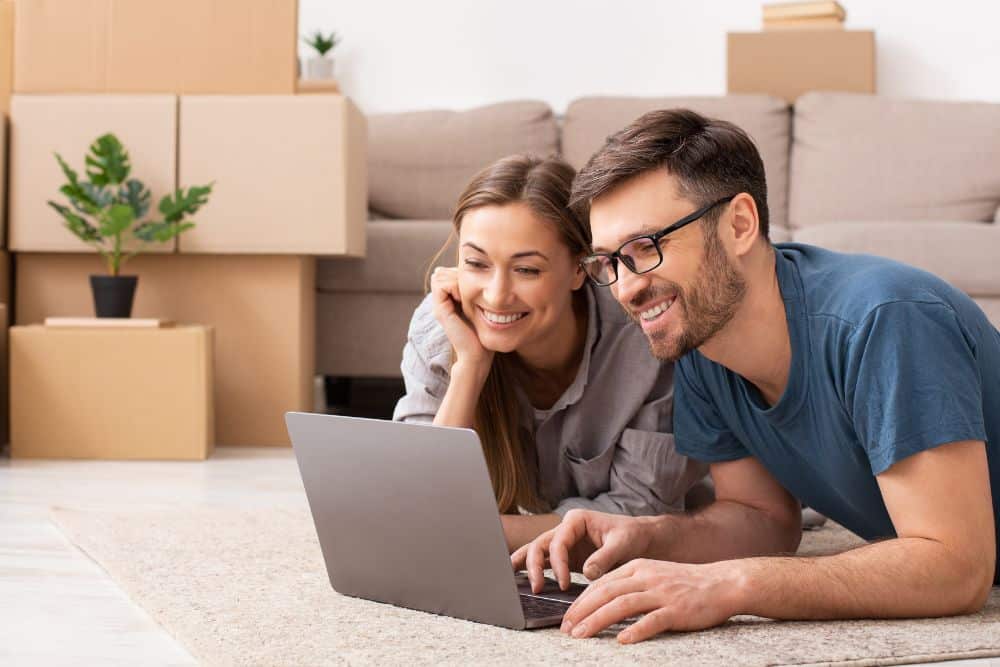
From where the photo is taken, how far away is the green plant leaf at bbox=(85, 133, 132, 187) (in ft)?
9.64

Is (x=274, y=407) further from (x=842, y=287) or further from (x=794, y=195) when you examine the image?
(x=842, y=287)

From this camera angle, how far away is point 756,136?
3.99 m

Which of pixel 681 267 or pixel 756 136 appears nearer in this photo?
pixel 681 267

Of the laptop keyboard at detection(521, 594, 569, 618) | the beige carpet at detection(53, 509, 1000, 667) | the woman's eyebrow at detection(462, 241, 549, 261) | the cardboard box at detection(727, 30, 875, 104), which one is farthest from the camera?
the cardboard box at detection(727, 30, 875, 104)

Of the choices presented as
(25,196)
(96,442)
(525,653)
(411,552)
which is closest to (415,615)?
(411,552)

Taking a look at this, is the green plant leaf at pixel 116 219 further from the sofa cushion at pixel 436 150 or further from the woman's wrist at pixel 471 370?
the woman's wrist at pixel 471 370

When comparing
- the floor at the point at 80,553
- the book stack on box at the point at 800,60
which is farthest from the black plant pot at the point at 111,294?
the book stack on box at the point at 800,60

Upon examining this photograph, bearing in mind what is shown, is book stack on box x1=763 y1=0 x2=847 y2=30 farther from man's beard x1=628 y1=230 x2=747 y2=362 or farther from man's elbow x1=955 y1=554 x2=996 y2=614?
man's elbow x1=955 y1=554 x2=996 y2=614

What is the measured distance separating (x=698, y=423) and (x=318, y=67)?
132 inches

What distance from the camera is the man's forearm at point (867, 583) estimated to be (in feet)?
4.12

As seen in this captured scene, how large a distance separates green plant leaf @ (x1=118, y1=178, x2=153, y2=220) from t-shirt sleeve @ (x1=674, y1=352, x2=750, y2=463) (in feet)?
5.84

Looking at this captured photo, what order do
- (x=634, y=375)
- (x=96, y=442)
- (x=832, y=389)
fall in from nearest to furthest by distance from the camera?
(x=832, y=389)
(x=634, y=375)
(x=96, y=442)

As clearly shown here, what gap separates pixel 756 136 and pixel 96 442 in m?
2.23

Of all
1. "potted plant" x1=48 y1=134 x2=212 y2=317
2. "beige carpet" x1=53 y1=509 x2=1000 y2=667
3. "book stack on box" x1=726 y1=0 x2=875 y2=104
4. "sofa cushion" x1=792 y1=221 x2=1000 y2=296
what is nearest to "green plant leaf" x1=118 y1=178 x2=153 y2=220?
"potted plant" x1=48 y1=134 x2=212 y2=317
